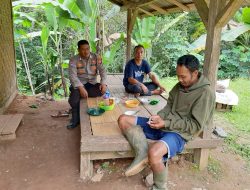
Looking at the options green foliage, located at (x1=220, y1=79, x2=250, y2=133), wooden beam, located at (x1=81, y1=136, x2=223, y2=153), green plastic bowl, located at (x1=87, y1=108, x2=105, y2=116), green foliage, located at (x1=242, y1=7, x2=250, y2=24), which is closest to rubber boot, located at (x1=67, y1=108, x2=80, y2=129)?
green plastic bowl, located at (x1=87, y1=108, x2=105, y2=116)

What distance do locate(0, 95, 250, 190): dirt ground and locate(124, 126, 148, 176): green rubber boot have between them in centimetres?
32

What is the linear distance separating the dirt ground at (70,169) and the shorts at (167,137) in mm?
484

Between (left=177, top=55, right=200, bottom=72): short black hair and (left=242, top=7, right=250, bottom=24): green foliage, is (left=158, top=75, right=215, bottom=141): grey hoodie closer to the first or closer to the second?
(left=177, top=55, right=200, bottom=72): short black hair

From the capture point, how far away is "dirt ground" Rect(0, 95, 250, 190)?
3.05 metres

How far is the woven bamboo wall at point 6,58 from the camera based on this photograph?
5629mm

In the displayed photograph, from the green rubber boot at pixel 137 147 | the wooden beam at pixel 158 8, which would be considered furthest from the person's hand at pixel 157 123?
the wooden beam at pixel 158 8

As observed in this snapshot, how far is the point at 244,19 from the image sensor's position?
27.0ft

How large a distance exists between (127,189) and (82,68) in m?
2.40

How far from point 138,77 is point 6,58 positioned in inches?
120

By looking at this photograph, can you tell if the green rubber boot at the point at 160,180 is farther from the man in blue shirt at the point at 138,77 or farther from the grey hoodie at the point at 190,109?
the man in blue shirt at the point at 138,77

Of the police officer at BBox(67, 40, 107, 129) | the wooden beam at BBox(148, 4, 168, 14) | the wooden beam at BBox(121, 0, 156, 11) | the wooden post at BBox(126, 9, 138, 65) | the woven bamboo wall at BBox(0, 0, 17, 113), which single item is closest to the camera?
the police officer at BBox(67, 40, 107, 129)

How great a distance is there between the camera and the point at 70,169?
3.33m

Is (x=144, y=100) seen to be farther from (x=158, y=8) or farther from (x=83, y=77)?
(x=158, y=8)

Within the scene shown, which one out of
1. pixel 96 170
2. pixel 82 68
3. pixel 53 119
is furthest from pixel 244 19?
pixel 96 170
